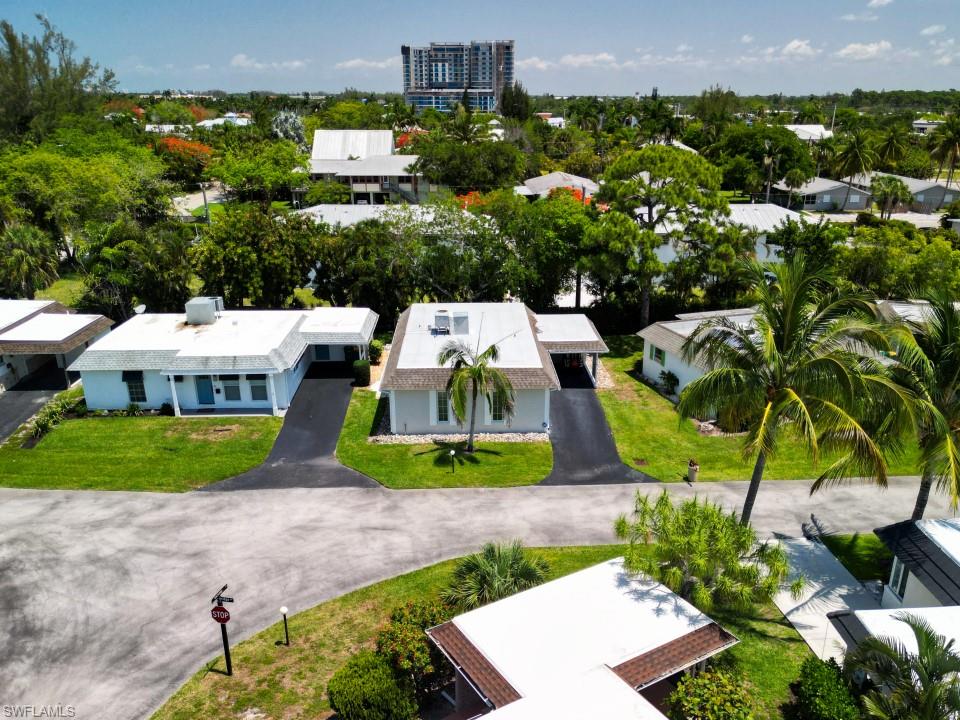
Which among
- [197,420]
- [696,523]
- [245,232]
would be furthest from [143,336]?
[696,523]

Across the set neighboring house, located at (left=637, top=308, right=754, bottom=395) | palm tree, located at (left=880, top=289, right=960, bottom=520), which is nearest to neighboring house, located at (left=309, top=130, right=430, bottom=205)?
neighboring house, located at (left=637, top=308, right=754, bottom=395)

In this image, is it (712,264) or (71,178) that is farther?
(71,178)

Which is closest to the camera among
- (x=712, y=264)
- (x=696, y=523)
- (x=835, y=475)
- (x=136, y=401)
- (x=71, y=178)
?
(x=696, y=523)

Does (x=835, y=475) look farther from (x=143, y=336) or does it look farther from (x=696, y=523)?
(x=143, y=336)

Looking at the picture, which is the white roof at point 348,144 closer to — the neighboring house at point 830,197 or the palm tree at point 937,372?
the neighboring house at point 830,197

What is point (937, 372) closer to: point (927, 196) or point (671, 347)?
point (671, 347)
